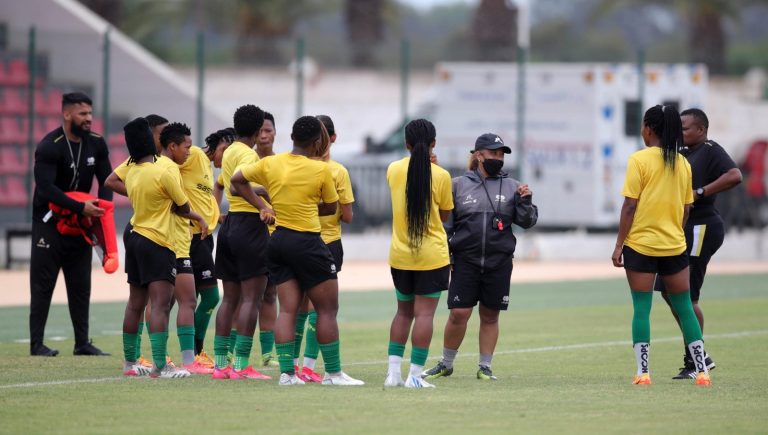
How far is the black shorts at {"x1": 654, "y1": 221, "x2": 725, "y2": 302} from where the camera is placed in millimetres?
11805

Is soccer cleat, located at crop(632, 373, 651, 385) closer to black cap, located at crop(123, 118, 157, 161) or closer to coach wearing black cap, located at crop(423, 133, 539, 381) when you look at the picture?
coach wearing black cap, located at crop(423, 133, 539, 381)

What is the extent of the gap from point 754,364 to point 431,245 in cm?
373

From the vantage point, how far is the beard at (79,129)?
506 inches

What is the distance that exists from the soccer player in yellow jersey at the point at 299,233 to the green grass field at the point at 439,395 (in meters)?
0.43

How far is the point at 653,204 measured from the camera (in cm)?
1074

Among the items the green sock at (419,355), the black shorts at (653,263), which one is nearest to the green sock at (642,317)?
the black shorts at (653,263)

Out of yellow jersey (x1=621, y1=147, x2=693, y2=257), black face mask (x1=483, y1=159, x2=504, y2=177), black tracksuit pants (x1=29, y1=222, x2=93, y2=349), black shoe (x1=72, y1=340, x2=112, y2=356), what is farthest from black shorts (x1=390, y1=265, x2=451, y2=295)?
black tracksuit pants (x1=29, y1=222, x2=93, y2=349)

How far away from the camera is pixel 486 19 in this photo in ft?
148

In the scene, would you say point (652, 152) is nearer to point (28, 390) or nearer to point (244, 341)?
point (244, 341)

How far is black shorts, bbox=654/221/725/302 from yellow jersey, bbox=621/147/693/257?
1.05 meters

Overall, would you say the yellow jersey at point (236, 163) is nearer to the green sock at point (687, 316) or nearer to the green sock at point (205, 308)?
the green sock at point (205, 308)

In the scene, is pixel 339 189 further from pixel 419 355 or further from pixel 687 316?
pixel 687 316

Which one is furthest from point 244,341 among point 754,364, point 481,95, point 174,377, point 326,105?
point 326,105

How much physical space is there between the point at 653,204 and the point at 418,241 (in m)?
1.85
